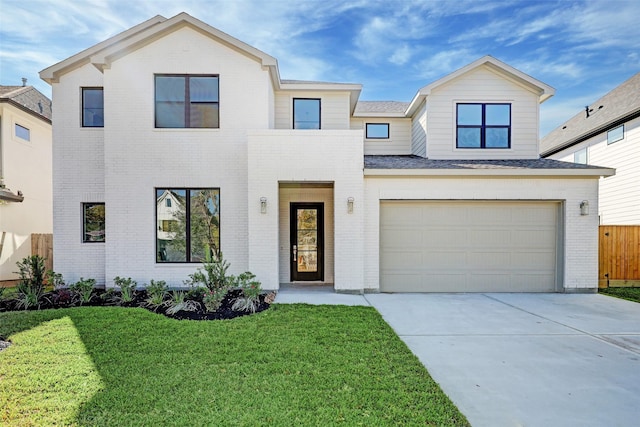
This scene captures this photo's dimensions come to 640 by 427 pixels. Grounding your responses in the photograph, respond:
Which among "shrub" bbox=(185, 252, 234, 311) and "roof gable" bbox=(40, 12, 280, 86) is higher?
"roof gable" bbox=(40, 12, 280, 86)

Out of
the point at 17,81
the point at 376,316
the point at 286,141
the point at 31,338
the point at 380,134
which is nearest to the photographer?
the point at 31,338

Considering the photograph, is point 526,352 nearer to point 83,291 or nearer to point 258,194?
point 258,194

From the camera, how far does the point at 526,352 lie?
4742 millimetres

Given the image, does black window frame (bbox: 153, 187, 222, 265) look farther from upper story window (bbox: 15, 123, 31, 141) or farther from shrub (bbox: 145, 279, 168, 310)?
upper story window (bbox: 15, 123, 31, 141)

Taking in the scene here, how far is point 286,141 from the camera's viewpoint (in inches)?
335

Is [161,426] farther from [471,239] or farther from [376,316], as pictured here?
[471,239]

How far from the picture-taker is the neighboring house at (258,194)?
855 cm

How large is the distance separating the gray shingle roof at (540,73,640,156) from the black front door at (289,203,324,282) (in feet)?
41.2

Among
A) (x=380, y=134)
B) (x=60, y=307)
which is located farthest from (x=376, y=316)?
(x=380, y=134)

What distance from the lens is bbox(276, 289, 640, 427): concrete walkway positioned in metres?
3.30

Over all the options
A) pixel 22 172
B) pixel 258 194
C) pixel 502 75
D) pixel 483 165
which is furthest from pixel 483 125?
pixel 22 172

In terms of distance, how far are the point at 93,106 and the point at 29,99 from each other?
584cm

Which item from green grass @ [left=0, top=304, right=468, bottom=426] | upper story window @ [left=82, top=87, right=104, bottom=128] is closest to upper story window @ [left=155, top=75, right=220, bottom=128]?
upper story window @ [left=82, top=87, right=104, bottom=128]

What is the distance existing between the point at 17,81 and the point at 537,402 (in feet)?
66.8
